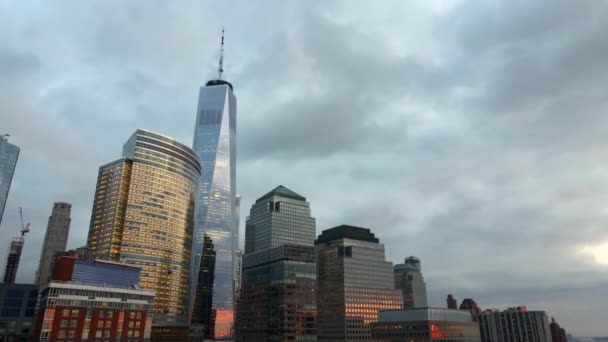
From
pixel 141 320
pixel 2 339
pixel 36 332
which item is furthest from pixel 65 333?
pixel 2 339

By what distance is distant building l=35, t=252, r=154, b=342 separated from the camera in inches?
5915

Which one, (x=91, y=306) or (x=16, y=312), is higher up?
(x=91, y=306)

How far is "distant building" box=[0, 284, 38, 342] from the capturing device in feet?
604

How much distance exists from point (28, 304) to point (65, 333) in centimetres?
5487

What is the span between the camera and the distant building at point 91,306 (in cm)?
15025

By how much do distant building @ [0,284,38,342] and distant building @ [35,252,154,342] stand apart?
33604 millimetres

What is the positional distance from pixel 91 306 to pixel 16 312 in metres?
54.2

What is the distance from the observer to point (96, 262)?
580 ft

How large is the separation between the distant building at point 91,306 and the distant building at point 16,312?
1323 inches

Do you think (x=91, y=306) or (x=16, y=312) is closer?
(x=91, y=306)

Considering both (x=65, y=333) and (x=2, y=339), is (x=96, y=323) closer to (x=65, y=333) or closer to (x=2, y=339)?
(x=65, y=333)

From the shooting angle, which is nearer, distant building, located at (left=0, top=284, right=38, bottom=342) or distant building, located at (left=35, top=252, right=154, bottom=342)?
distant building, located at (left=35, top=252, right=154, bottom=342)

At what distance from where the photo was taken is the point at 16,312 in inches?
7367

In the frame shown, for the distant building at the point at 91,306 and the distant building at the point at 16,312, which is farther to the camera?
the distant building at the point at 16,312
